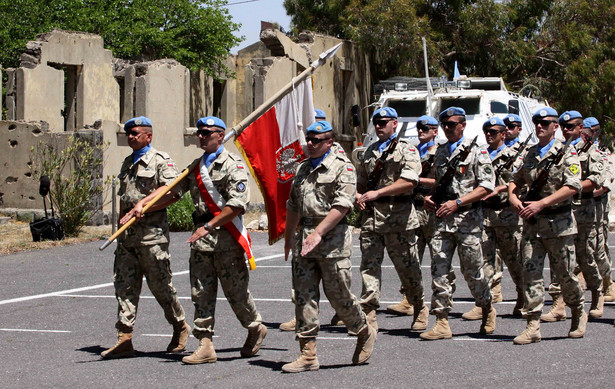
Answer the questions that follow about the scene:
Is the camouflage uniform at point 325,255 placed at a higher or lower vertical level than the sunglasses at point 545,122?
lower

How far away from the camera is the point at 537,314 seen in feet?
26.5

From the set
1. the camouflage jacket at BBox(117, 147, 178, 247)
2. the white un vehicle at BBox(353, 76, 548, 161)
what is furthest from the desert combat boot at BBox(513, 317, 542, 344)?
the white un vehicle at BBox(353, 76, 548, 161)

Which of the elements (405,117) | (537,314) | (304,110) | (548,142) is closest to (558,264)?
(537,314)

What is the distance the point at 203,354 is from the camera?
288 inches

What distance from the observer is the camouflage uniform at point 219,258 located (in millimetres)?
7367

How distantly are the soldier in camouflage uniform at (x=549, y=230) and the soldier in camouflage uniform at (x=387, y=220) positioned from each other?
0.92 m

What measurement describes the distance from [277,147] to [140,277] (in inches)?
62.7

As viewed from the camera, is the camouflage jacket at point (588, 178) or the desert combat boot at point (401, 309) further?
the desert combat boot at point (401, 309)

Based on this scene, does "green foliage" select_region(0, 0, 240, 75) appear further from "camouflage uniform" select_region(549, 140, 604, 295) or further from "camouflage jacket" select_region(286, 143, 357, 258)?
"camouflage jacket" select_region(286, 143, 357, 258)

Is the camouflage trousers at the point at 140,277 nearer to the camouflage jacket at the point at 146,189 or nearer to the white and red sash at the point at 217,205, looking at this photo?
the camouflage jacket at the point at 146,189

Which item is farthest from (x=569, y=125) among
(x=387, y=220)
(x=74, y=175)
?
(x=74, y=175)

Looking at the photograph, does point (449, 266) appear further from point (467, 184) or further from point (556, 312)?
point (556, 312)

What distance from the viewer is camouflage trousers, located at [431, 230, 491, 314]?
8336mm

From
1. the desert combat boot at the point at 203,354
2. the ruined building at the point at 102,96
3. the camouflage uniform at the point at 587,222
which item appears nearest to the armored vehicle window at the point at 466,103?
the ruined building at the point at 102,96
